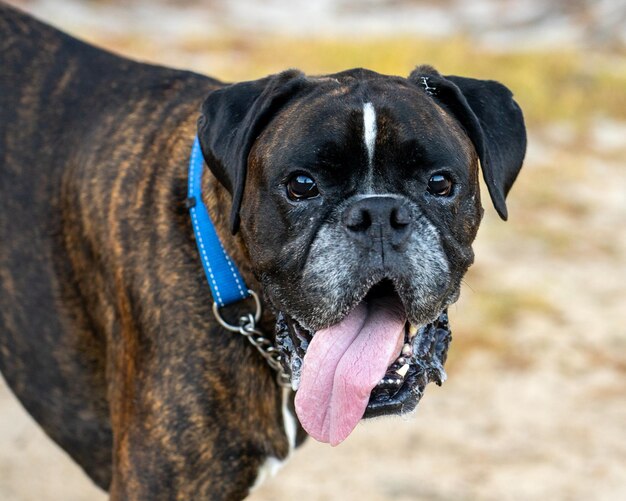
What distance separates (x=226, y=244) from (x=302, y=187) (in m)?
0.37

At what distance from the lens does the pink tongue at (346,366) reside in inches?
110

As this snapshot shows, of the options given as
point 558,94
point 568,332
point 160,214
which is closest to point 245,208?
point 160,214

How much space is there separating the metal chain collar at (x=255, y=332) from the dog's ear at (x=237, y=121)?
26cm

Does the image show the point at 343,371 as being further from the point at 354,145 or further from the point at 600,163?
the point at 600,163

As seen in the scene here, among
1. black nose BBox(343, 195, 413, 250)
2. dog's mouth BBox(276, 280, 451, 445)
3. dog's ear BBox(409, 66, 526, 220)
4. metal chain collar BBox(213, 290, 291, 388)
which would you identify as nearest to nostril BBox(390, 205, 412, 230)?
black nose BBox(343, 195, 413, 250)

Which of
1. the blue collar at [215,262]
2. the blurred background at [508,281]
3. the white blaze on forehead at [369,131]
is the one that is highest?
the white blaze on forehead at [369,131]

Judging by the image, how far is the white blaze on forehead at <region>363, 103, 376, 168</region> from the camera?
280 cm

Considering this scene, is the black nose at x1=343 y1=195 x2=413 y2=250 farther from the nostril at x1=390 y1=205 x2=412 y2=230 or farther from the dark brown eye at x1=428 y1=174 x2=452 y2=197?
the dark brown eye at x1=428 y1=174 x2=452 y2=197

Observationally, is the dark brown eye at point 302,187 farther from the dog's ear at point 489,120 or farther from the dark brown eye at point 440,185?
the dog's ear at point 489,120

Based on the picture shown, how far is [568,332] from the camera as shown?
20.0ft

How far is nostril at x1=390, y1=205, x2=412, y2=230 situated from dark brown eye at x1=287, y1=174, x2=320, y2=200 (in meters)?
0.25

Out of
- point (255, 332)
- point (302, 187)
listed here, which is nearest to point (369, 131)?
point (302, 187)

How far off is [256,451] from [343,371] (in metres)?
0.46

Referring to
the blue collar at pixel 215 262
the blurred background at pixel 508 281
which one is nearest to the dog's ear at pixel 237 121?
the blue collar at pixel 215 262
